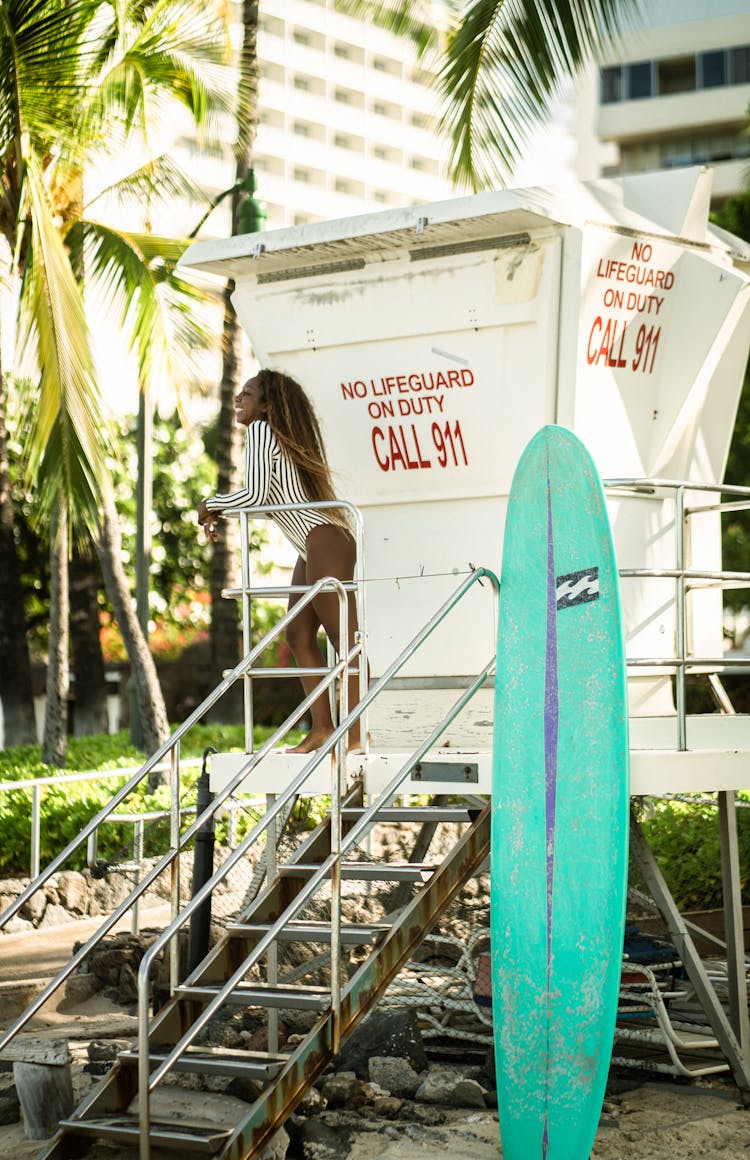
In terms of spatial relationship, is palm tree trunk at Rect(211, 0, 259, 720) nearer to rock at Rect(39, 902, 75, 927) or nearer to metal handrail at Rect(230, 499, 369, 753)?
rock at Rect(39, 902, 75, 927)

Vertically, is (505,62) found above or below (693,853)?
above

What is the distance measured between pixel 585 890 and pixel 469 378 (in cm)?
296

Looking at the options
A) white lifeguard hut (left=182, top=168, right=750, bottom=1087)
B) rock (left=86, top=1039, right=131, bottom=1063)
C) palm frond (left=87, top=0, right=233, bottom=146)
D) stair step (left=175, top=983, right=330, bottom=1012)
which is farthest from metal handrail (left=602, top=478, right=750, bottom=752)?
palm frond (left=87, top=0, right=233, bottom=146)

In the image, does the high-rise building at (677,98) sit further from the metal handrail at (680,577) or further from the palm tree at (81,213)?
the metal handrail at (680,577)

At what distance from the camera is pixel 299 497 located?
24.5 ft

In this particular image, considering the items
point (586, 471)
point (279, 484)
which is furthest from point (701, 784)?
point (279, 484)

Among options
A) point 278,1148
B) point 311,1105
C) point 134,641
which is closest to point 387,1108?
point 311,1105

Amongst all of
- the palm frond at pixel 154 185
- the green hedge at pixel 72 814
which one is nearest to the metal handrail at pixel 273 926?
the green hedge at pixel 72 814

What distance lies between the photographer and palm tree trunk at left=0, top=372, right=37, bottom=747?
1794 centimetres

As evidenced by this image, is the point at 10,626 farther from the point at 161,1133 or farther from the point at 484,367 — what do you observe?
the point at 161,1133

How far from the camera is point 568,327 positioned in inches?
308

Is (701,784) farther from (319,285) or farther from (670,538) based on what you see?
(319,285)

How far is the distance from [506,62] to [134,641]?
21.7 feet

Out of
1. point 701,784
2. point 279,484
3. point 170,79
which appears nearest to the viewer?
point 701,784
